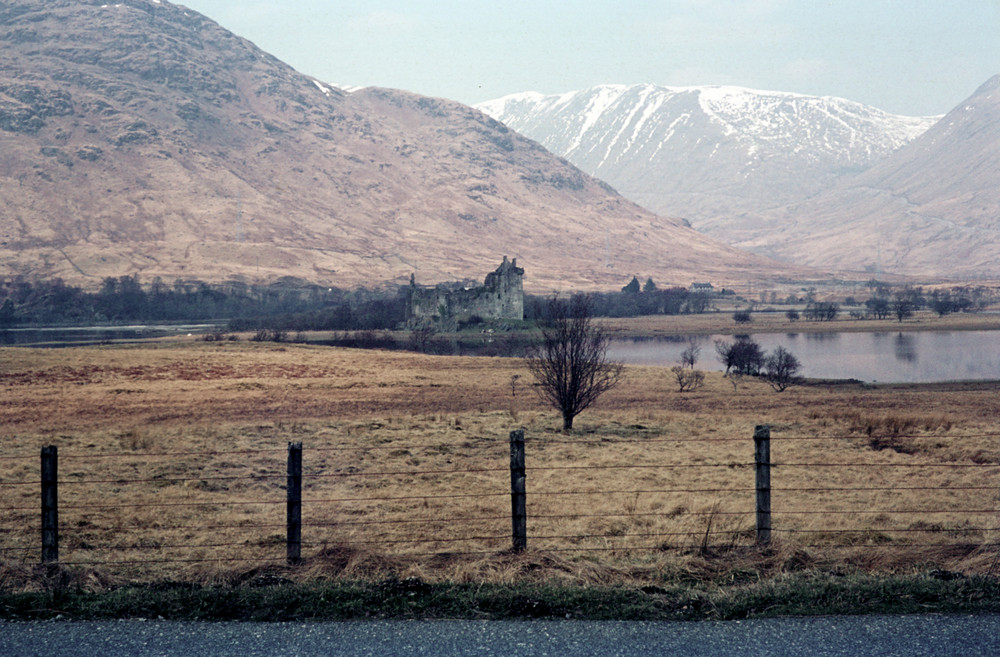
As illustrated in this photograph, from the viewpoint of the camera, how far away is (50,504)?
30.7 feet

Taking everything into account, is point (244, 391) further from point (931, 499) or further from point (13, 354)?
point (931, 499)

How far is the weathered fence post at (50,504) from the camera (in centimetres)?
928

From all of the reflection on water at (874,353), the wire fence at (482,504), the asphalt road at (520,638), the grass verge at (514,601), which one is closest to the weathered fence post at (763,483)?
the wire fence at (482,504)

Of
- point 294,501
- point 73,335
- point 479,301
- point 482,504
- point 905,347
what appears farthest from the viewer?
point 73,335

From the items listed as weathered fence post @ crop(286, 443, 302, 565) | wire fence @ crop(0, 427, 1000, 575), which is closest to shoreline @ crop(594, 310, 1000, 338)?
wire fence @ crop(0, 427, 1000, 575)

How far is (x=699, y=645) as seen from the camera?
283 inches

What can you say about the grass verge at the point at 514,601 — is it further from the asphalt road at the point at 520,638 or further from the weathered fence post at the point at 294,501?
the weathered fence post at the point at 294,501

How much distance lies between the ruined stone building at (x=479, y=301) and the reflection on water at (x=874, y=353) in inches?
628

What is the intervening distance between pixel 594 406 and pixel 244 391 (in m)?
17.6

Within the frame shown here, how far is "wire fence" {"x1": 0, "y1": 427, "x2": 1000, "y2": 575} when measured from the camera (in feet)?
34.1

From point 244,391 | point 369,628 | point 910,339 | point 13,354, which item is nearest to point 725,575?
point 369,628

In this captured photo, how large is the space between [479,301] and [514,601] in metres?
103

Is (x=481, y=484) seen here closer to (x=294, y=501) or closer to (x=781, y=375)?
(x=294, y=501)

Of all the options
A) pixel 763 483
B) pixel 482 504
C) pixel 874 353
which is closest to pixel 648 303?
pixel 874 353
